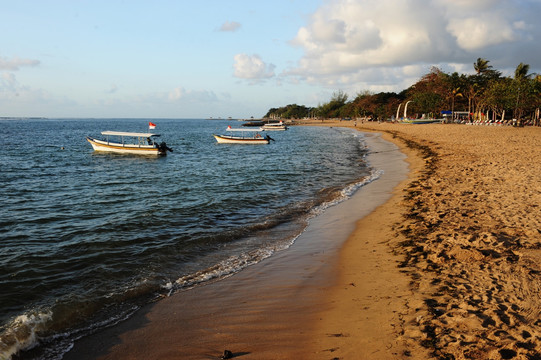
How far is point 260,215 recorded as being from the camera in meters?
14.2

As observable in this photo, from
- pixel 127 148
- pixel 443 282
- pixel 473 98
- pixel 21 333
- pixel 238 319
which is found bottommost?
pixel 21 333

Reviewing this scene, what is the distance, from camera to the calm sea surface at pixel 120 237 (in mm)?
6844

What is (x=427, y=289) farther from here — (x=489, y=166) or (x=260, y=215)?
(x=489, y=166)

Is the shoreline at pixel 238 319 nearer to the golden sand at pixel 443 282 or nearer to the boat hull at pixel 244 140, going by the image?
the golden sand at pixel 443 282

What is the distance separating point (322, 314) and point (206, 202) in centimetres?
1091

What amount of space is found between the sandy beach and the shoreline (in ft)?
0.08

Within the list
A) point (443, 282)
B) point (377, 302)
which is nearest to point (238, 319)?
point (377, 302)

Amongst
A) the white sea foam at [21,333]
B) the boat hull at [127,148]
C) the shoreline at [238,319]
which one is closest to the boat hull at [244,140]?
the boat hull at [127,148]

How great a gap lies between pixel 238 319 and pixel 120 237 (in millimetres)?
6723

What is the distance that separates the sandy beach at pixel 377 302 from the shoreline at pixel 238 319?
0.02 metres

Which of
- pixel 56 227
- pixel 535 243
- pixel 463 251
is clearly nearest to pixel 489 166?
pixel 535 243

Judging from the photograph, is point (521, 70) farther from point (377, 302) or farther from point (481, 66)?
point (377, 302)

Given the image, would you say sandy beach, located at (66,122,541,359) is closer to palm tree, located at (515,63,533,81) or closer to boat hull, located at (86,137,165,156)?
boat hull, located at (86,137,165,156)

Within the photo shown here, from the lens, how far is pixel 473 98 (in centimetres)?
8112
